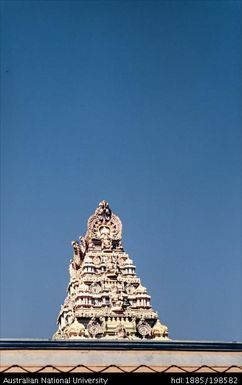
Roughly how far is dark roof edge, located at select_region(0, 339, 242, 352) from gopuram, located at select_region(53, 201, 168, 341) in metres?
23.7

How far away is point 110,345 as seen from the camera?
1023 centimetres

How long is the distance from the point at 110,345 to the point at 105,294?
95.9ft

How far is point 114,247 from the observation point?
4416 centimetres

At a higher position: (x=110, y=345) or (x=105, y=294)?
(x=105, y=294)

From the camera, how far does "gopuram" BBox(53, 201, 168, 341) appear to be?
121 ft
